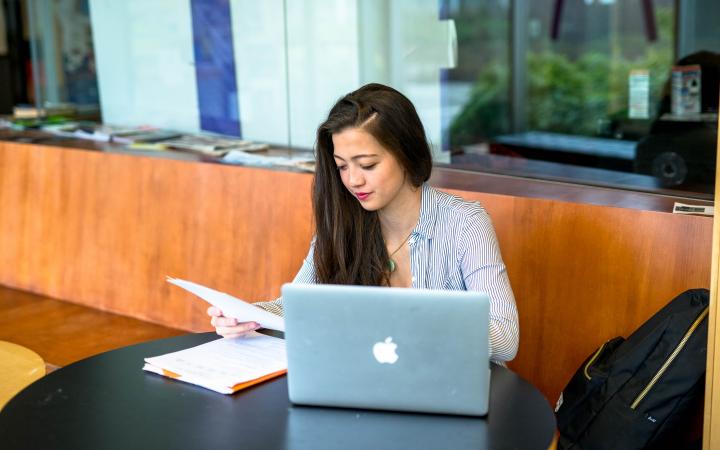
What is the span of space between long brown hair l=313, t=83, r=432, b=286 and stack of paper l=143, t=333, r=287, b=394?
0.30m

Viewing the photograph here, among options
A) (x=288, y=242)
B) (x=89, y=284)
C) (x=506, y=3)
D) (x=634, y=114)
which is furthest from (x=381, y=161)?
(x=506, y=3)

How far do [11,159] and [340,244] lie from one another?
2.50m

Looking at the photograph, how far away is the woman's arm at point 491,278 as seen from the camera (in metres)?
2.01

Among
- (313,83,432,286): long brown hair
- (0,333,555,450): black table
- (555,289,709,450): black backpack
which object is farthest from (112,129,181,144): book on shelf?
(555,289,709,450): black backpack

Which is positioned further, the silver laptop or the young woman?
the young woman

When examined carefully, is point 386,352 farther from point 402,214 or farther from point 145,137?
point 145,137

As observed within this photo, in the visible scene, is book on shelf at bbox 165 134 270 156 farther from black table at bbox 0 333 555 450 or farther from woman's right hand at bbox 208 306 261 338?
black table at bbox 0 333 555 450

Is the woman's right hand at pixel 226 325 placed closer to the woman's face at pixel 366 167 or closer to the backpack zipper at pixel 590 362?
the woman's face at pixel 366 167

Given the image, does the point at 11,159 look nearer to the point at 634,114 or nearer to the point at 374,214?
the point at 374,214

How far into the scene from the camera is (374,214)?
237 cm

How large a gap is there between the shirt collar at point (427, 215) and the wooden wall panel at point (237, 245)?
0.48 m

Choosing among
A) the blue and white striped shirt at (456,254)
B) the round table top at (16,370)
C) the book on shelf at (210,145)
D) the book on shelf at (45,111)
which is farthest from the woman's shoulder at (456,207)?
the book on shelf at (45,111)

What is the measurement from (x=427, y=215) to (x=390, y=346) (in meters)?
0.72

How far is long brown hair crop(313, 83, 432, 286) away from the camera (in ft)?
7.39
